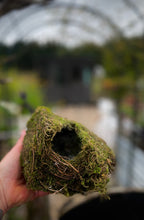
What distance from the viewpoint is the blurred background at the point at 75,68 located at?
10.1 feet

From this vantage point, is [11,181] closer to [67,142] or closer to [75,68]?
[67,142]

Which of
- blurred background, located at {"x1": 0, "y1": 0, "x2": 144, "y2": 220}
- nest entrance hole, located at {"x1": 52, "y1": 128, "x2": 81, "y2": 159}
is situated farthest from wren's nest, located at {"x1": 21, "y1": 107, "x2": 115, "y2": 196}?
blurred background, located at {"x1": 0, "y1": 0, "x2": 144, "y2": 220}

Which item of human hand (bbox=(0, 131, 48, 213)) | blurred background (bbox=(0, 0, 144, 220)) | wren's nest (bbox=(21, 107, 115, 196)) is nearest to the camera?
wren's nest (bbox=(21, 107, 115, 196))

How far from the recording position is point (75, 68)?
17062mm

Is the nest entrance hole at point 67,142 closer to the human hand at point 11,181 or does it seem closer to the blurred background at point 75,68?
the human hand at point 11,181

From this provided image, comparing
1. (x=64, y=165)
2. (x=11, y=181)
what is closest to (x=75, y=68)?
(x=11, y=181)

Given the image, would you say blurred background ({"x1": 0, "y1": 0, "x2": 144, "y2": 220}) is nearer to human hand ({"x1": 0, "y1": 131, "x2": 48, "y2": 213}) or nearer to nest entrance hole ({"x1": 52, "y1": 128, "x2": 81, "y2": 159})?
human hand ({"x1": 0, "y1": 131, "x2": 48, "y2": 213})

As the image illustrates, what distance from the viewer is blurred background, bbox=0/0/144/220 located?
122 inches

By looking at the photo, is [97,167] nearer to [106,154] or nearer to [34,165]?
[106,154]

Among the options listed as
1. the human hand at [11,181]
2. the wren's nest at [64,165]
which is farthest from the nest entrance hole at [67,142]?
the human hand at [11,181]

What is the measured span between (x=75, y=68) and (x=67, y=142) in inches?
644

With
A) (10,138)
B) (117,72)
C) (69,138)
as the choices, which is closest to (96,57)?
(117,72)

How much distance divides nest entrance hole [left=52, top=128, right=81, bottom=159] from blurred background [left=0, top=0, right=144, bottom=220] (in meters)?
0.91

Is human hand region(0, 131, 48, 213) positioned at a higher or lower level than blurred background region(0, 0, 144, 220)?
lower
